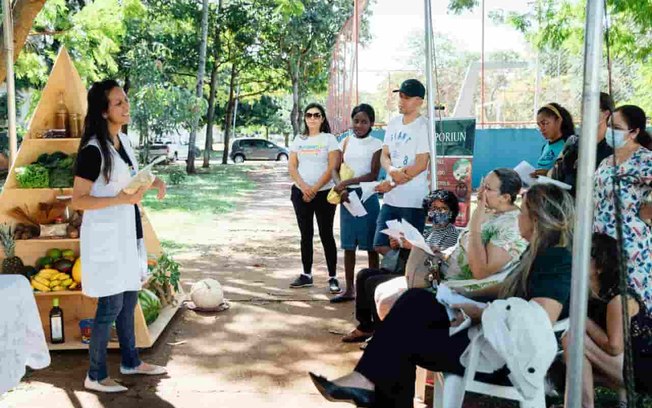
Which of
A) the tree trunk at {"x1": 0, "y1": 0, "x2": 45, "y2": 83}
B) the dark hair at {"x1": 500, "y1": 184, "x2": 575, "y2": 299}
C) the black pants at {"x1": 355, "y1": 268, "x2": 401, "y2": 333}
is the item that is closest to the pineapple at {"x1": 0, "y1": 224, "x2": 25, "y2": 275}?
the tree trunk at {"x1": 0, "y1": 0, "x2": 45, "y2": 83}

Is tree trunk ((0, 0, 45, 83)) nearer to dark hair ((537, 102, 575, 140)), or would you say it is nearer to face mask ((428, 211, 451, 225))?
face mask ((428, 211, 451, 225))

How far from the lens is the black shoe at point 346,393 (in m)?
2.83

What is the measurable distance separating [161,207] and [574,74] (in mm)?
10658

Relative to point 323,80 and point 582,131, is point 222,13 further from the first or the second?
point 582,131

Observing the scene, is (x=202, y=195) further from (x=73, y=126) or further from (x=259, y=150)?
(x=259, y=150)

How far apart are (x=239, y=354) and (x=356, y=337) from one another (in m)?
0.87

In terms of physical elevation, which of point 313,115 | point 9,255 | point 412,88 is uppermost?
point 412,88

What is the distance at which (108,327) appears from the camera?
3.71 metres

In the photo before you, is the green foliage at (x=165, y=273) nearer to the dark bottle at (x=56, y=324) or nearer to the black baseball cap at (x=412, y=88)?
the dark bottle at (x=56, y=324)

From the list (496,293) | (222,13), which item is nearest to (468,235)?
(496,293)

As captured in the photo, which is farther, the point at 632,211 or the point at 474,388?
the point at 632,211

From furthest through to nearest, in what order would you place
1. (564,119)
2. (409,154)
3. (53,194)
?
(409,154) → (564,119) → (53,194)

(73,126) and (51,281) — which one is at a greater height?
(73,126)

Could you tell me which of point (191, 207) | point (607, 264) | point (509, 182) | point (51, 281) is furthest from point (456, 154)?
point (191, 207)
